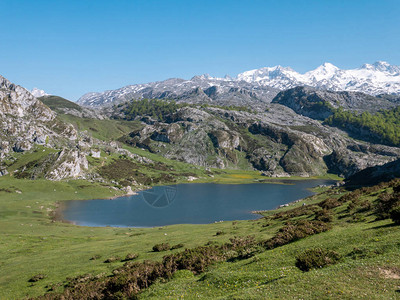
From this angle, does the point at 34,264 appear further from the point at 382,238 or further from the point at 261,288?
the point at 382,238

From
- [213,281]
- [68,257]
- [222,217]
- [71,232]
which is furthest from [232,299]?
[222,217]

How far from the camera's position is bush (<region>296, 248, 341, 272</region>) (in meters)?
19.1

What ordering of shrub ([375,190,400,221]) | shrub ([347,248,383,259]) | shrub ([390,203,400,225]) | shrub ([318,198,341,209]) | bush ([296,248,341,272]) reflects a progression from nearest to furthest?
shrub ([347,248,383,259]), bush ([296,248,341,272]), shrub ([390,203,400,225]), shrub ([375,190,400,221]), shrub ([318,198,341,209])

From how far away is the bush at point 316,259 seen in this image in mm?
19141

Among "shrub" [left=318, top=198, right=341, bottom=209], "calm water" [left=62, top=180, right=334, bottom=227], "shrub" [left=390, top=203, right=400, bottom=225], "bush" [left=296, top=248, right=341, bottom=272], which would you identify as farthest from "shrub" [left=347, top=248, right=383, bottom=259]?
"calm water" [left=62, top=180, right=334, bottom=227]

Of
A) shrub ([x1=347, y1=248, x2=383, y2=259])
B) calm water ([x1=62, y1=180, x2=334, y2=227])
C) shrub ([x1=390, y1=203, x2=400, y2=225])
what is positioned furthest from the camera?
calm water ([x1=62, y1=180, x2=334, y2=227])

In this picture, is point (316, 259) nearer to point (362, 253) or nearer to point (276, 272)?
point (276, 272)

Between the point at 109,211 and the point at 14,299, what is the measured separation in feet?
396

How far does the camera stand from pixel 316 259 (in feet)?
63.7

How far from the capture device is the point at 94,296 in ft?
76.1

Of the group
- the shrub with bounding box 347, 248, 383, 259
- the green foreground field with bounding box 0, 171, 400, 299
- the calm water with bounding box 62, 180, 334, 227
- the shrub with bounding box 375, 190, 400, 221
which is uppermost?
the shrub with bounding box 375, 190, 400, 221

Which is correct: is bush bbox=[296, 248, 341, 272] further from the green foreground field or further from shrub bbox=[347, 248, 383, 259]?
shrub bbox=[347, 248, 383, 259]

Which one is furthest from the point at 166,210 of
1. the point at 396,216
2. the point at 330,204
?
the point at 396,216

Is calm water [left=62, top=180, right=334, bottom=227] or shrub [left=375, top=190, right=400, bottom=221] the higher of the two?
shrub [left=375, top=190, right=400, bottom=221]
